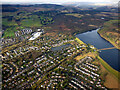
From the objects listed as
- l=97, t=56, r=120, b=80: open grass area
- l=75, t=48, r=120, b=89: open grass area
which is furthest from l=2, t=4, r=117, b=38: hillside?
l=75, t=48, r=120, b=89: open grass area

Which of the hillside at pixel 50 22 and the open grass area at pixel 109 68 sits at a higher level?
the hillside at pixel 50 22

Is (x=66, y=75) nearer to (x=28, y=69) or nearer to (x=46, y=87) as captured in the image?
(x=46, y=87)

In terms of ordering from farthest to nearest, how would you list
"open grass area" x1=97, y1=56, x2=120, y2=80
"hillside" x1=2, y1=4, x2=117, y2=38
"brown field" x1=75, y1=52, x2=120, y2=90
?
"hillside" x1=2, y1=4, x2=117, y2=38, "open grass area" x1=97, y1=56, x2=120, y2=80, "brown field" x1=75, y1=52, x2=120, y2=90

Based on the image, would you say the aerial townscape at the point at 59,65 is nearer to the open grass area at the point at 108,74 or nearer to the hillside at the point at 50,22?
the open grass area at the point at 108,74

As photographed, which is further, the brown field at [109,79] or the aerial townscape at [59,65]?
the aerial townscape at [59,65]

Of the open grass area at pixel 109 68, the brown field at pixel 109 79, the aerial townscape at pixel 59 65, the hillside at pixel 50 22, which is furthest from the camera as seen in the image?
the hillside at pixel 50 22

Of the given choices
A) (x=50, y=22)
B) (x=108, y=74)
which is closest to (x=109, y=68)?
(x=108, y=74)

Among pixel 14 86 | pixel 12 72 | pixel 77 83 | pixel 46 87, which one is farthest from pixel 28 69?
pixel 77 83

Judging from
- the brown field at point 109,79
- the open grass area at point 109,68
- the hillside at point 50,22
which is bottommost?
the brown field at point 109,79

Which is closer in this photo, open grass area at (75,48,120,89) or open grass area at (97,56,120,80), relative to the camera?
open grass area at (75,48,120,89)

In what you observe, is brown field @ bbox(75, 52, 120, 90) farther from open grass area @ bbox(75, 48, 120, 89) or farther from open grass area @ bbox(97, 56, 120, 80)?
open grass area @ bbox(97, 56, 120, 80)

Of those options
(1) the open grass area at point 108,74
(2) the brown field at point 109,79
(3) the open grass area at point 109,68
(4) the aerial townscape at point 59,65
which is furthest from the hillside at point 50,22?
(2) the brown field at point 109,79
